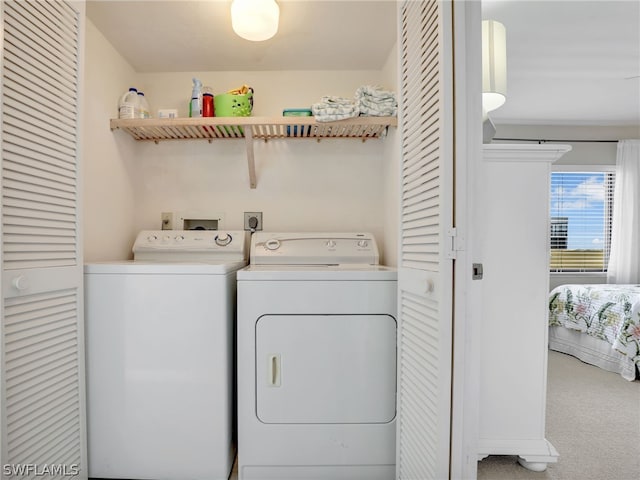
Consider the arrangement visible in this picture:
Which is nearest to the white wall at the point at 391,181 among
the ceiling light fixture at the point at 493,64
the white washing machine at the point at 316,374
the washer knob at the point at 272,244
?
the ceiling light fixture at the point at 493,64

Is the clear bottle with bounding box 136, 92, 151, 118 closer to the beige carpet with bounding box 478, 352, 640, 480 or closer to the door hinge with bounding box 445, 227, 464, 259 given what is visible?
the door hinge with bounding box 445, 227, 464, 259

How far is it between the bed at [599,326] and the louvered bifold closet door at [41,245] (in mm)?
3693

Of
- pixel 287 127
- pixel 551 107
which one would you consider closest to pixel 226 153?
pixel 287 127

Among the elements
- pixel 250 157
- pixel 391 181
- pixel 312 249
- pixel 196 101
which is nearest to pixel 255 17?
pixel 196 101

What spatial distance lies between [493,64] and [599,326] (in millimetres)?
2680

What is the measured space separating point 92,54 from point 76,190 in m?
0.88

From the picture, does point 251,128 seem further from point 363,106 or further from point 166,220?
point 166,220

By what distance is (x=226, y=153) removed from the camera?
2.37 m

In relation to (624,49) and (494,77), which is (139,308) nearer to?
(494,77)

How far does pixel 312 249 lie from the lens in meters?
2.13

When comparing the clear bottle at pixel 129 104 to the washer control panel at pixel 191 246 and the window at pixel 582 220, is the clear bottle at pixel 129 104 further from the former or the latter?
the window at pixel 582 220

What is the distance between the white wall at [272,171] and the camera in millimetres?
2357

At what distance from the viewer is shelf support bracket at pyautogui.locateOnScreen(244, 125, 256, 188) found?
2.09m

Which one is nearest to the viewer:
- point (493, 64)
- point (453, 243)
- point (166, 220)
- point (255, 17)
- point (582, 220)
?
point (453, 243)
